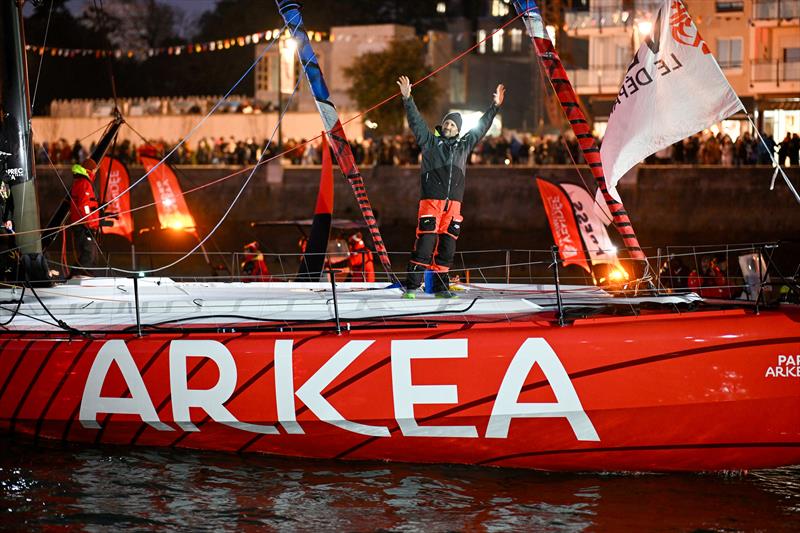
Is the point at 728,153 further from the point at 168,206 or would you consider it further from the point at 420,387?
the point at 420,387

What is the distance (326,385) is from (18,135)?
4.22 m

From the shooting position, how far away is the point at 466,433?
8.15 m

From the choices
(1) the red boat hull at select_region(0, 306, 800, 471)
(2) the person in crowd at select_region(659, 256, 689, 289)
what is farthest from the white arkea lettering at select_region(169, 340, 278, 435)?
(2) the person in crowd at select_region(659, 256, 689, 289)

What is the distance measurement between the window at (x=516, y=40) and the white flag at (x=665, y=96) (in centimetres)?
4388

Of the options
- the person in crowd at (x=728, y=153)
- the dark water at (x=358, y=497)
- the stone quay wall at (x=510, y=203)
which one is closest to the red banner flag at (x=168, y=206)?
the stone quay wall at (x=510, y=203)

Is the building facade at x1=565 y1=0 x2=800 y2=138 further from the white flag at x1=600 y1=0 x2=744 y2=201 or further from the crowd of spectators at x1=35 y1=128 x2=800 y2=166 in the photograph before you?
the white flag at x1=600 y1=0 x2=744 y2=201

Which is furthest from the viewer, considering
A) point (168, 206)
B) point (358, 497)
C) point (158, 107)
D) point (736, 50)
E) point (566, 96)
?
point (158, 107)

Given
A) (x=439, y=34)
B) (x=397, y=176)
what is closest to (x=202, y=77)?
(x=439, y=34)

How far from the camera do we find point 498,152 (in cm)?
3127

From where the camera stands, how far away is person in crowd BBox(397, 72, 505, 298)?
9320 mm

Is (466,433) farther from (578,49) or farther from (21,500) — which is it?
(578,49)

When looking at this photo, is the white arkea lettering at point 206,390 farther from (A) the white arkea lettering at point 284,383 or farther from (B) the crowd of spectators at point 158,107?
(B) the crowd of spectators at point 158,107

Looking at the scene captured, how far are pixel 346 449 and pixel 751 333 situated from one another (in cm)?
298

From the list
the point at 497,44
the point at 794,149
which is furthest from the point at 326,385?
the point at 497,44
